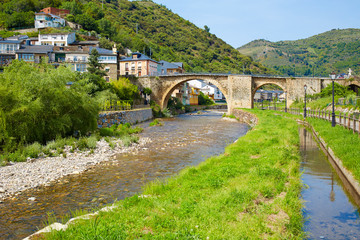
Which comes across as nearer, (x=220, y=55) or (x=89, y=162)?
(x=89, y=162)

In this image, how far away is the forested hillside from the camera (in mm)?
92562

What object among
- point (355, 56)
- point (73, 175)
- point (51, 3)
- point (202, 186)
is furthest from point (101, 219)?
point (355, 56)

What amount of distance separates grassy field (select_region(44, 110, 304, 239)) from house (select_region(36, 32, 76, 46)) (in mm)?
68459

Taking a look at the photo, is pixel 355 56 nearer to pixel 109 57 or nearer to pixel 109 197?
pixel 109 57

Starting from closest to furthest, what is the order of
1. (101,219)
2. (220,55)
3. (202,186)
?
1. (101,219)
2. (202,186)
3. (220,55)

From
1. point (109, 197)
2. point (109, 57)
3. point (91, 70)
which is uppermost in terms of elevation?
point (109, 57)

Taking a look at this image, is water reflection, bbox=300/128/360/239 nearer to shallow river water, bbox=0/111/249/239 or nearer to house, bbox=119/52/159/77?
shallow river water, bbox=0/111/249/239

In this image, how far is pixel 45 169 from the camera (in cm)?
1298

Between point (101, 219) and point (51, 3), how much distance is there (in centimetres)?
10965

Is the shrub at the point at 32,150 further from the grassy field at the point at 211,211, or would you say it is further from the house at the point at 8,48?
the house at the point at 8,48

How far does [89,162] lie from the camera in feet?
48.9

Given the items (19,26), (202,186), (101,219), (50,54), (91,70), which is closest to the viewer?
(101,219)

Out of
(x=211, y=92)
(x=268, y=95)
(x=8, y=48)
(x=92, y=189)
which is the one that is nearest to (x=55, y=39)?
(x=8, y=48)

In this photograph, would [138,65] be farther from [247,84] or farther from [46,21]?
[46,21]
